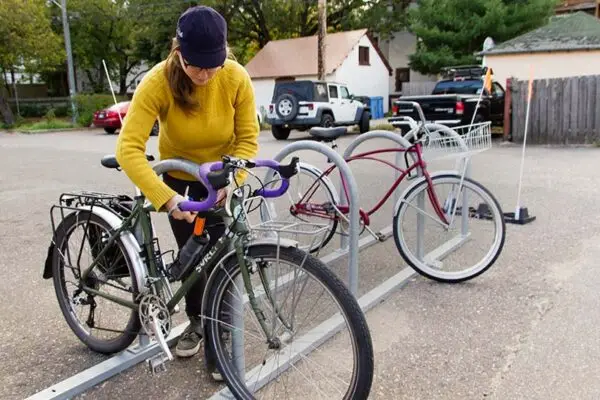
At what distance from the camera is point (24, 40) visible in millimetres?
23953

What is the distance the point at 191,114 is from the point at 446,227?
2.66m

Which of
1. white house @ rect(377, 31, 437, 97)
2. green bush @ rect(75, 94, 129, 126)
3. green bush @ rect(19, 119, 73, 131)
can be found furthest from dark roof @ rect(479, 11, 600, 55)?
green bush @ rect(19, 119, 73, 131)

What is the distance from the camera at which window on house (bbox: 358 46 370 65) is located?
28703 millimetres

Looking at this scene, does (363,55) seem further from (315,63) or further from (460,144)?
(460,144)

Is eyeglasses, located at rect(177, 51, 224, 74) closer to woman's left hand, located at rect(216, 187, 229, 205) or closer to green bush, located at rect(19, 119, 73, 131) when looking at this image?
woman's left hand, located at rect(216, 187, 229, 205)

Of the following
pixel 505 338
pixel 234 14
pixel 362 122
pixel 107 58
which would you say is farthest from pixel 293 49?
pixel 505 338

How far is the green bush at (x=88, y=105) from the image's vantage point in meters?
24.7

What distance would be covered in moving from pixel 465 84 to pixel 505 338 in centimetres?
1331

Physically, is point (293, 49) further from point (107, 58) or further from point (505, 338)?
point (505, 338)

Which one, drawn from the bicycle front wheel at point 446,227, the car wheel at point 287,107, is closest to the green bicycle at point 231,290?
the bicycle front wheel at point 446,227

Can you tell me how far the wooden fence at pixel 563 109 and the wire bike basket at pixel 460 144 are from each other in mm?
10168

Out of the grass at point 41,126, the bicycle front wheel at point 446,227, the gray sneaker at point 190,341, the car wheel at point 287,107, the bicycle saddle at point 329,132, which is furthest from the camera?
the grass at point 41,126

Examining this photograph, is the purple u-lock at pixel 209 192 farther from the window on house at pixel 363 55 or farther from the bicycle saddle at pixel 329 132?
the window on house at pixel 363 55

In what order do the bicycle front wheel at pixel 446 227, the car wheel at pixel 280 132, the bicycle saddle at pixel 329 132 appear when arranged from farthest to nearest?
1. the car wheel at pixel 280 132
2. the bicycle front wheel at pixel 446 227
3. the bicycle saddle at pixel 329 132
